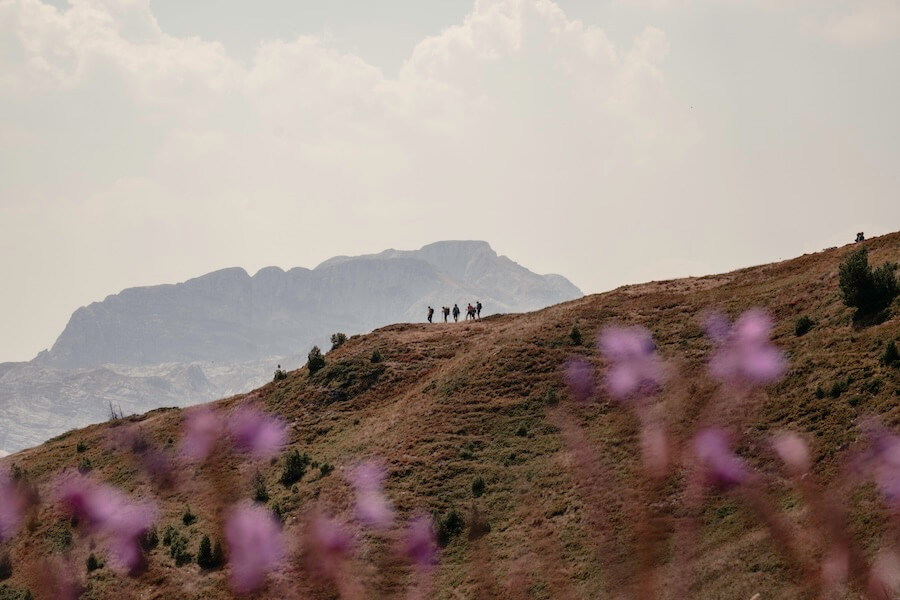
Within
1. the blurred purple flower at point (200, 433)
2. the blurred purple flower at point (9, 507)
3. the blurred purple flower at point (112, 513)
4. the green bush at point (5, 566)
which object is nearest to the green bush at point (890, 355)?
the blurred purple flower at point (112, 513)

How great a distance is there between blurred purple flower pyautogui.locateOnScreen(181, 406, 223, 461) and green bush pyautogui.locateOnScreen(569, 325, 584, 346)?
3097cm

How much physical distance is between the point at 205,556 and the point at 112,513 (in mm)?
13753

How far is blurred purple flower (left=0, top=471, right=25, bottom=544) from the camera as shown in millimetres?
54812

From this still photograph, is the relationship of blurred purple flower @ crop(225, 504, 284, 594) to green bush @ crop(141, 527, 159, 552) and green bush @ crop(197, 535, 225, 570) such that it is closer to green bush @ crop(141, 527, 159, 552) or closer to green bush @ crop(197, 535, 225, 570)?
green bush @ crop(197, 535, 225, 570)

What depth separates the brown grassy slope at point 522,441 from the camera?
1403 inches

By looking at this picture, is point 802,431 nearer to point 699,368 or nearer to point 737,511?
point 737,511

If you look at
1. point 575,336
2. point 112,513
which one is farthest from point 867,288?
point 112,513

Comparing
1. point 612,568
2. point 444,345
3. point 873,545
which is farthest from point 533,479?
point 444,345

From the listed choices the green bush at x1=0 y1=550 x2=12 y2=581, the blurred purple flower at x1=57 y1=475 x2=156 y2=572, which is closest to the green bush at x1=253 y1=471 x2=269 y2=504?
the blurred purple flower at x1=57 y1=475 x2=156 y2=572

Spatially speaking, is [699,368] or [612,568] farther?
[699,368]

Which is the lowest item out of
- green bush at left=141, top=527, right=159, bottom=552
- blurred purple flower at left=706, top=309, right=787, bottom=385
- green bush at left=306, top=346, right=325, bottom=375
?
green bush at left=141, top=527, right=159, bottom=552

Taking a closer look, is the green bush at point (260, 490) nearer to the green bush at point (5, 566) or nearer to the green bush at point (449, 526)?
the green bush at point (449, 526)

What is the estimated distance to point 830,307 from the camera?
4888cm

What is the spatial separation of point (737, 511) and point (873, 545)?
7163 mm
